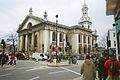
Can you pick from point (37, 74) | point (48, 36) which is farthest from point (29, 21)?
point (37, 74)

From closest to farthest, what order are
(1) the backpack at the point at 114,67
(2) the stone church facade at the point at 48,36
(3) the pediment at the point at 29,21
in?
(1) the backpack at the point at 114,67, (2) the stone church facade at the point at 48,36, (3) the pediment at the point at 29,21

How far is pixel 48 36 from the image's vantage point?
68.6 metres

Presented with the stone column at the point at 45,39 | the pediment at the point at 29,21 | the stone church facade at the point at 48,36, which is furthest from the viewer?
the pediment at the point at 29,21

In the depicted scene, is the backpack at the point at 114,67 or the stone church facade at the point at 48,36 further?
the stone church facade at the point at 48,36

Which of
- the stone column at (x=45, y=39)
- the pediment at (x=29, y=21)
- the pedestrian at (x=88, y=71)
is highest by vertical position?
the pediment at (x=29, y=21)

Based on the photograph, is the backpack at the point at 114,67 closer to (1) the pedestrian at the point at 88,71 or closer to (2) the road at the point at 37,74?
(1) the pedestrian at the point at 88,71

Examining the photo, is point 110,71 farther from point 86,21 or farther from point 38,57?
point 86,21

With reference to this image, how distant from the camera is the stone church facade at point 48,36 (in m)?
68.6

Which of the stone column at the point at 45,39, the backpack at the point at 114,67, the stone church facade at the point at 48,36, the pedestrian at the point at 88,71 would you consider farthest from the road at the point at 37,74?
the stone column at the point at 45,39

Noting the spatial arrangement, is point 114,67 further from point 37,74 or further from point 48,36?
point 48,36

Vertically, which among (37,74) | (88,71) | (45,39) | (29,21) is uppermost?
(29,21)

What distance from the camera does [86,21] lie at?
94.8m

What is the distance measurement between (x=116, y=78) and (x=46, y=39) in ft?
200

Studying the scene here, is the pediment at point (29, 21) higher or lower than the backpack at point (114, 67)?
higher
